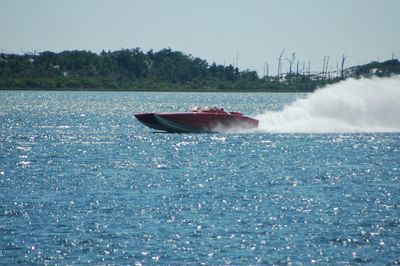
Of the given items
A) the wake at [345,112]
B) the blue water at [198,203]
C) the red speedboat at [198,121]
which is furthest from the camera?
the wake at [345,112]

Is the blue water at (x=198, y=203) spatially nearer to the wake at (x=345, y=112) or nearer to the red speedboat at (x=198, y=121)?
the red speedboat at (x=198, y=121)

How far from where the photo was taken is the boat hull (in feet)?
195

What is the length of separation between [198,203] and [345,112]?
39.1 m

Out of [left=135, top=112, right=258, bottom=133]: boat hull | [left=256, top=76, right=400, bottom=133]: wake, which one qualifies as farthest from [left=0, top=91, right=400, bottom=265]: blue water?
[left=256, top=76, right=400, bottom=133]: wake

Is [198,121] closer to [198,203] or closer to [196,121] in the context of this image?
[196,121]

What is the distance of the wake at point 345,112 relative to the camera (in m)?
69.9

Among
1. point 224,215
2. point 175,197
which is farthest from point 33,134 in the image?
point 224,215

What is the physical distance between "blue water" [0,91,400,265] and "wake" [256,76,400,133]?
1012cm

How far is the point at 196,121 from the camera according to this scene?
60.0 metres

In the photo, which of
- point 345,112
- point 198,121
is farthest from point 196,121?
point 345,112

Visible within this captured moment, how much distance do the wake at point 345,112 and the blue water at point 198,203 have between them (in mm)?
10125

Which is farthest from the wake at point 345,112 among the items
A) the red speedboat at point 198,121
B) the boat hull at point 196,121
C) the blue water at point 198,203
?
the blue water at point 198,203

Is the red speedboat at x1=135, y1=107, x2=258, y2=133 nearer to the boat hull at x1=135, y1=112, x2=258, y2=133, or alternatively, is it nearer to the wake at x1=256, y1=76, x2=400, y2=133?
the boat hull at x1=135, y1=112, x2=258, y2=133

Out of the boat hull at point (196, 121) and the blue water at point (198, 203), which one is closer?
the blue water at point (198, 203)
